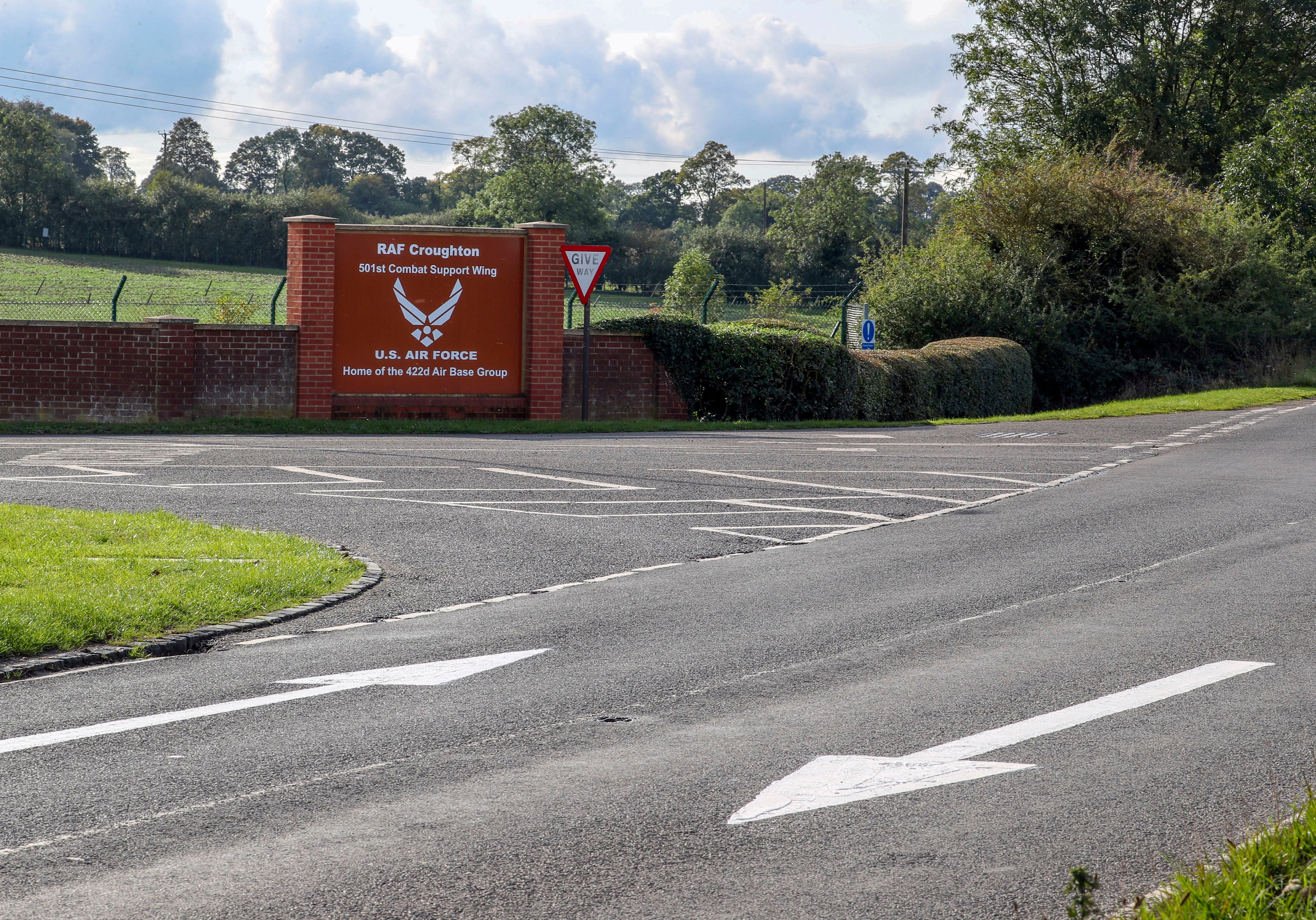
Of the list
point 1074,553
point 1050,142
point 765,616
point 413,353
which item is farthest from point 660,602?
point 1050,142

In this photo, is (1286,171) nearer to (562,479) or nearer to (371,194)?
(562,479)

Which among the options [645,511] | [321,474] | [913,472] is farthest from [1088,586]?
[321,474]

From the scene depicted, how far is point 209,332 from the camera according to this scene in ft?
62.6

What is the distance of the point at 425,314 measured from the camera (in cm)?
2011

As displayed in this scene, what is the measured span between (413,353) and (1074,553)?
13.3 meters

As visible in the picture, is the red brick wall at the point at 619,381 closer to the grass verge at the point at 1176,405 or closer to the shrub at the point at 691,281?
the grass verge at the point at 1176,405

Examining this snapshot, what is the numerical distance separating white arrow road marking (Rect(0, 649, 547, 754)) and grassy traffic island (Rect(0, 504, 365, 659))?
1.34m

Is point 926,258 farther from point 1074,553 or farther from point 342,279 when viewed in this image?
point 1074,553

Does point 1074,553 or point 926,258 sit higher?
point 926,258

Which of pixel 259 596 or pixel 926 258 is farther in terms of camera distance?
pixel 926 258

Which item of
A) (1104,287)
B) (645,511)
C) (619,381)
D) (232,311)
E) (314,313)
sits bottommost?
(645,511)

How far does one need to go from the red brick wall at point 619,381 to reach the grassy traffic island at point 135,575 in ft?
37.5

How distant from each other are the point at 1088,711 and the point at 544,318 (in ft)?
52.1

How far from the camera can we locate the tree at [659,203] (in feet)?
402
